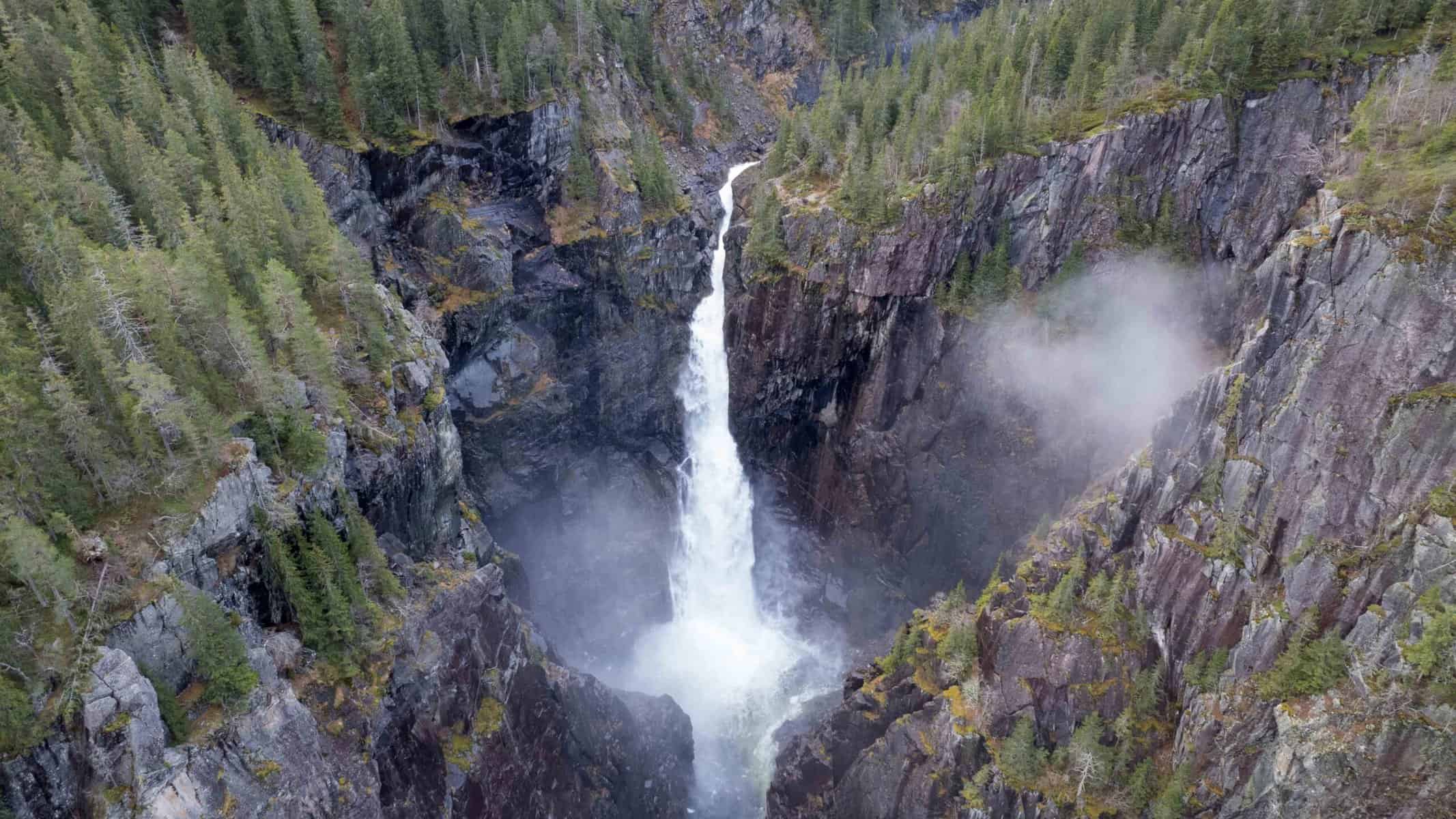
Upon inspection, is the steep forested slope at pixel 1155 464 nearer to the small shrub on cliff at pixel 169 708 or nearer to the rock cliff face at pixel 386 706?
the rock cliff face at pixel 386 706

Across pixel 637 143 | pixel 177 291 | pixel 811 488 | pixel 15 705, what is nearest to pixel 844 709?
pixel 811 488

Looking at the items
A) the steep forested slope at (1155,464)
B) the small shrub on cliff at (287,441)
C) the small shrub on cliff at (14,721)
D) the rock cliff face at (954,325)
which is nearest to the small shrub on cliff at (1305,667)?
the steep forested slope at (1155,464)

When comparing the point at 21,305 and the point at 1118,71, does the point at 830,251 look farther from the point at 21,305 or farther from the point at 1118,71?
the point at 21,305

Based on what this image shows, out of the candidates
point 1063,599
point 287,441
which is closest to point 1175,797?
point 1063,599

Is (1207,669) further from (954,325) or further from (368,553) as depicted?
(368,553)

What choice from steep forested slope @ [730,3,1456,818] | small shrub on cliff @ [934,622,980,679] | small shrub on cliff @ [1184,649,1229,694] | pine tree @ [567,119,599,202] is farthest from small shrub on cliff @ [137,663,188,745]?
pine tree @ [567,119,599,202]
